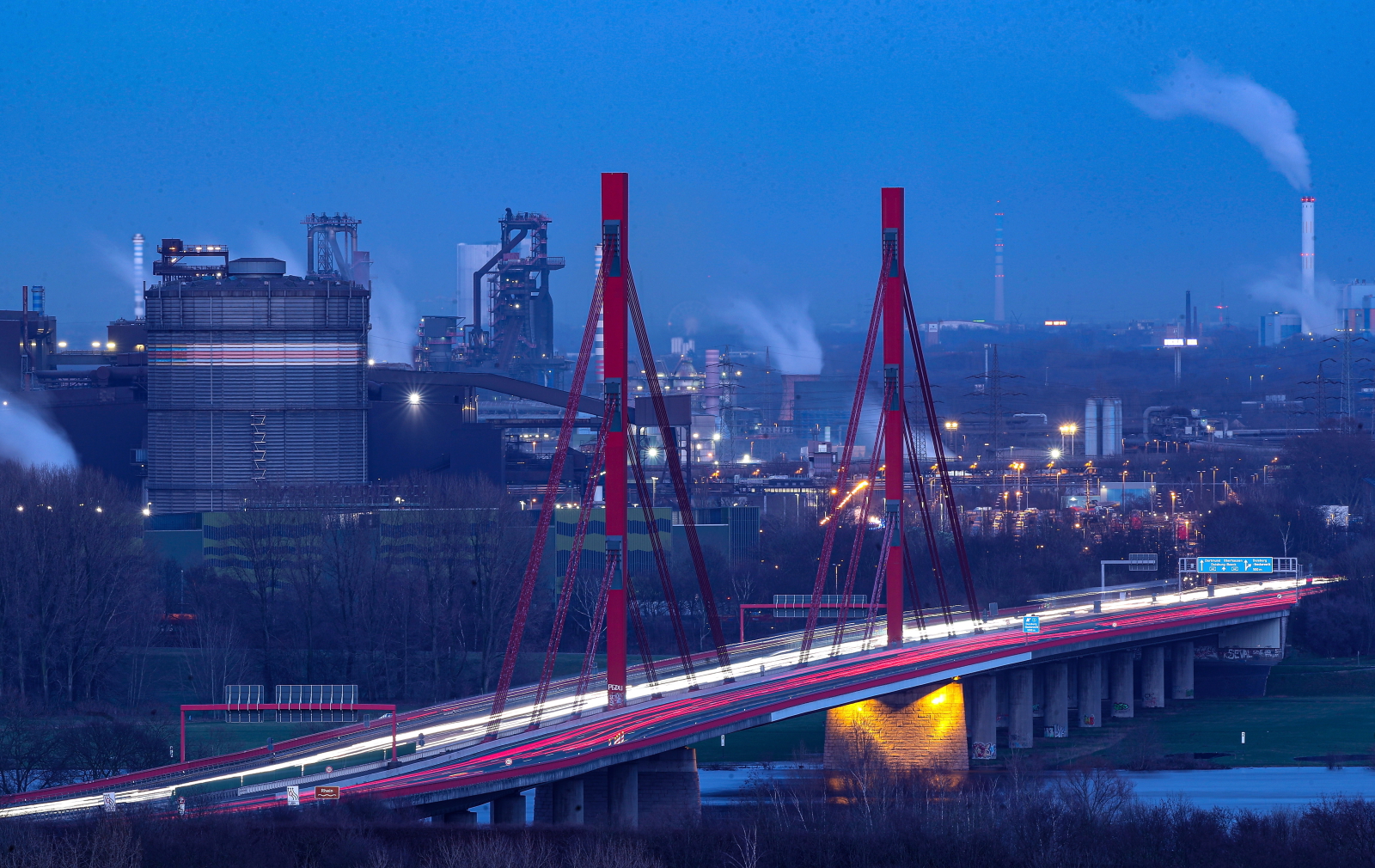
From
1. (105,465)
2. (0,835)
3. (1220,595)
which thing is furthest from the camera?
(105,465)

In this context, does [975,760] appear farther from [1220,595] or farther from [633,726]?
[1220,595]

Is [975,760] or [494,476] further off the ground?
[494,476]

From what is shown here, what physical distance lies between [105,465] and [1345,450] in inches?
2355

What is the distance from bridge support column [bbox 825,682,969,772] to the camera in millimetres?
36312

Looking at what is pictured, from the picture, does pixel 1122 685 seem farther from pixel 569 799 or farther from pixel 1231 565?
pixel 569 799

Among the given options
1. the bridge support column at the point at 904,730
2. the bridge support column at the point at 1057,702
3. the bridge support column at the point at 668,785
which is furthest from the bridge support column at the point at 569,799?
the bridge support column at the point at 1057,702

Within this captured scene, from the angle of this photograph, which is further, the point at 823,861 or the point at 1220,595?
the point at 1220,595

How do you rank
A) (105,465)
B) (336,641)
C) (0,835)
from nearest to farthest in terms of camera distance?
(0,835) → (336,641) → (105,465)

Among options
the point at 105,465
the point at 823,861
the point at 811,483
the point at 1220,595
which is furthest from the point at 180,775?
the point at 811,483

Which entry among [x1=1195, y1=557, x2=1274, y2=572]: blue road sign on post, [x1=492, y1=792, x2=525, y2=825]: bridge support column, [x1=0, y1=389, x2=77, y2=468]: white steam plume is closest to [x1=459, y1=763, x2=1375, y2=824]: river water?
[x1=492, y1=792, x2=525, y2=825]: bridge support column

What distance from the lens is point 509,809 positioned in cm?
2719

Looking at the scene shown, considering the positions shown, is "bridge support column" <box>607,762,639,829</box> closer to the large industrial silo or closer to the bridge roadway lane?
the bridge roadway lane

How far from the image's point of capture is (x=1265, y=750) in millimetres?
40250

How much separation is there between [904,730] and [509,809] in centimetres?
1152
